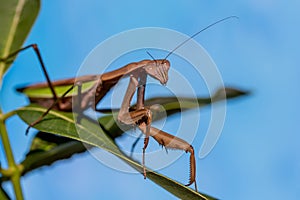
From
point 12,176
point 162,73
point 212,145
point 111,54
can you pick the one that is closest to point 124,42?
point 111,54

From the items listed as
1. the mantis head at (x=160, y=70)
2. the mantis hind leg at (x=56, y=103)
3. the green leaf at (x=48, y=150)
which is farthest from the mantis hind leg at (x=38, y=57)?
the mantis head at (x=160, y=70)

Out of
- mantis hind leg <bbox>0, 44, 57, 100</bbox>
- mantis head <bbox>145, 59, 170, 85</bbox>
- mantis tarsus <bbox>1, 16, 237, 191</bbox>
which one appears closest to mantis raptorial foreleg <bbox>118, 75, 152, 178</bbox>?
mantis tarsus <bbox>1, 16, 237, 191</bbox>

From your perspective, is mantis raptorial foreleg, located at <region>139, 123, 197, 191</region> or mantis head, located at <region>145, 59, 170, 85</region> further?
mantis head, located at <region>145, 59, 170, 85</region>

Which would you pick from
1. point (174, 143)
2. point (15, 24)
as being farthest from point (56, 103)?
point (174, 143)

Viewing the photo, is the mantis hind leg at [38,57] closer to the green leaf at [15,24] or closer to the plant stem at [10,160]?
the green leaf at [15,24]

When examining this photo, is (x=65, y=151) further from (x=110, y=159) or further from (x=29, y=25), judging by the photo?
(x=29, y=25)

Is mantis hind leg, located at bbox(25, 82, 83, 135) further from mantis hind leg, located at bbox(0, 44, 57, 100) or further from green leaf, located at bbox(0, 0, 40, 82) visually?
green leaf, located at bbox(0, 0, 40, 82)

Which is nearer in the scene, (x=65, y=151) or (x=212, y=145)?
(x=212, y=145)
